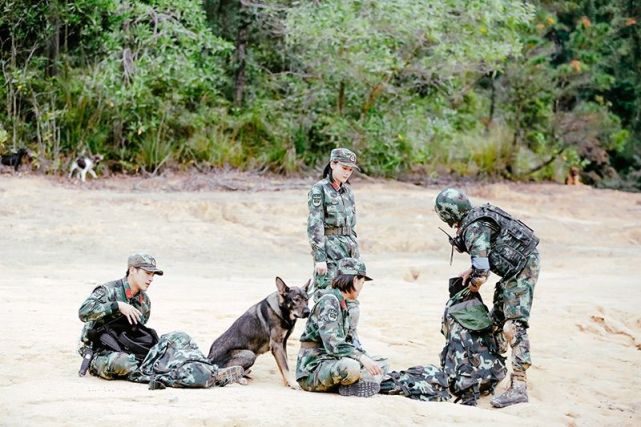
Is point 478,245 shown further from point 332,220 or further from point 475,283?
point 332,220

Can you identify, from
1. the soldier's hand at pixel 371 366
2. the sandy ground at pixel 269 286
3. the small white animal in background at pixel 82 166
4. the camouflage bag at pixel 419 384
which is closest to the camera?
the sandy ground at pixel 269 286

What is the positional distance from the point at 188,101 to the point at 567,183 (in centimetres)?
1032

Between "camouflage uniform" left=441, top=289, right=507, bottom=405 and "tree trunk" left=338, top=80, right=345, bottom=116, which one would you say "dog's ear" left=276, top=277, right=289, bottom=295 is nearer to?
"camouflage uniform" left=441, top=289, right=507, bottom=405

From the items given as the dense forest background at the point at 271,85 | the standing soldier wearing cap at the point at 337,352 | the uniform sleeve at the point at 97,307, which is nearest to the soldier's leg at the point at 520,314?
the standing soldier wearing cap at the point at 337,352

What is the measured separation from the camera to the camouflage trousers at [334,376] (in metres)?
7.20

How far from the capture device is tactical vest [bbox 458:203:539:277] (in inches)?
308

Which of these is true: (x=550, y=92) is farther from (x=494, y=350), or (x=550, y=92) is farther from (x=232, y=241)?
(x=494, y=350)

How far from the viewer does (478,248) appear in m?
7.66

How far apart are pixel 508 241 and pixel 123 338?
9.36 ft

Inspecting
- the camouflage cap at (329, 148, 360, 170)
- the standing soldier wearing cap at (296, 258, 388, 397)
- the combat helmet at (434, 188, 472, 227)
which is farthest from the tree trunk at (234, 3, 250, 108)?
the standing soldier wearing cap at (296, 258, 388, 397)

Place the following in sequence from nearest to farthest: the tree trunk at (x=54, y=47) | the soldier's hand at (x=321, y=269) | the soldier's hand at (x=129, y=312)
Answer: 1. the soldier's hand at (x=129, y=312)
2. the soldier's hand at (x=321, y=269)
3. the tree trunk at (x=54, y=47)

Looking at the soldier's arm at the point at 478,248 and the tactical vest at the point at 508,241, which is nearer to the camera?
the soldier's arm at the point at 478,248

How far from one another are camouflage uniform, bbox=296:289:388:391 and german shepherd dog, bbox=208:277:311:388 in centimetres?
22

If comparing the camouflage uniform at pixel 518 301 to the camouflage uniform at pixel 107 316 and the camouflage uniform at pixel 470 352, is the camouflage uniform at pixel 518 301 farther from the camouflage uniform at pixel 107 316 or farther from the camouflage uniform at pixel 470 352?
the camouflage uniform at pixel 107 316
